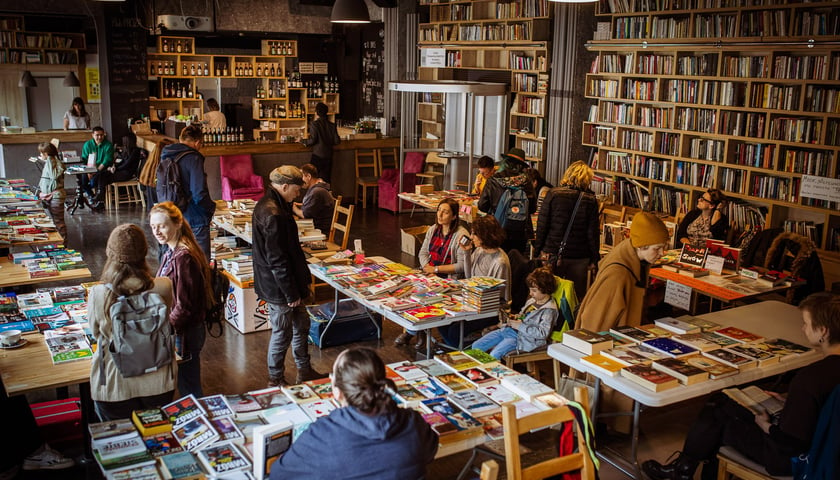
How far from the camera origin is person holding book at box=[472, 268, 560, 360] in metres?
5.23

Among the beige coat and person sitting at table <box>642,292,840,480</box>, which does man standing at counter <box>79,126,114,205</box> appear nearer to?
the beige coat

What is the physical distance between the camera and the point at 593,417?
470 cm

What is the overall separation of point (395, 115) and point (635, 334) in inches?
403

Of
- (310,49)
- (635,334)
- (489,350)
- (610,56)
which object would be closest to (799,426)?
(635,334)

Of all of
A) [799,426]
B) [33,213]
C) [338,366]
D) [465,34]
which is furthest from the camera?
[465,34]

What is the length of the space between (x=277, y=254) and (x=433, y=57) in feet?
28.0

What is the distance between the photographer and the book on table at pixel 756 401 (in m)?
4.12

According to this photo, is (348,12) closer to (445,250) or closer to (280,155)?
(280,155)

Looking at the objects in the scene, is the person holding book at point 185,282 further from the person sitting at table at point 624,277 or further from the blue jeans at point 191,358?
the person sitting at table at point 624,277

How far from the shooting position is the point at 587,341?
4496 mm

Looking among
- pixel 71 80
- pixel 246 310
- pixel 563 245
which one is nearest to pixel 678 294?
pixel 563 245

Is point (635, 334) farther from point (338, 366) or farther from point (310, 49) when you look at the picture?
point (310, 49)

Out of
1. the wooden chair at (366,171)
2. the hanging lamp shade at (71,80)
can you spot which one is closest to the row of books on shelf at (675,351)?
the wooden chair at (366,171)

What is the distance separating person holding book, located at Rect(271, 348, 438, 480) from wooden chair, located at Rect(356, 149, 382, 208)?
10.2m
